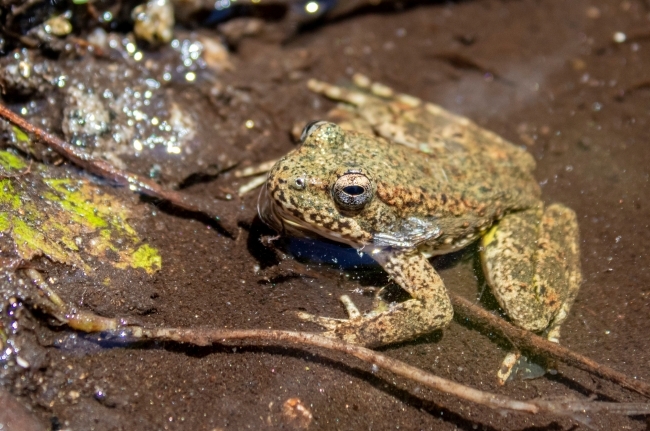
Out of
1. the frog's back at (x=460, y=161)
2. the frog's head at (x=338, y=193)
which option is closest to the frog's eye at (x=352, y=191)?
the frog's head at (x=338, y=193)

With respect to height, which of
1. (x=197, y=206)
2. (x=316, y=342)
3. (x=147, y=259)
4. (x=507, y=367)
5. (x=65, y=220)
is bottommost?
(x=507, y=367)

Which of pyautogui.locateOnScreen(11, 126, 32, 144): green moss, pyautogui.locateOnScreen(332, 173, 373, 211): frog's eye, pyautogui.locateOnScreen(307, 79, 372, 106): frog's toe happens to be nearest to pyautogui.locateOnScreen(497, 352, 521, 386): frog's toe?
pyautogui.locateOnScreen(332, 173, 373, 211): frog's eye

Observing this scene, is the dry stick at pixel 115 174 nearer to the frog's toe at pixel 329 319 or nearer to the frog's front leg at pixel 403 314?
the frog's toe at pixel 329 319

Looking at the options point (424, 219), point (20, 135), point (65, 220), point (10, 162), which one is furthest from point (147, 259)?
point (424, 219)

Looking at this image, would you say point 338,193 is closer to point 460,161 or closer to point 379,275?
point 379,275

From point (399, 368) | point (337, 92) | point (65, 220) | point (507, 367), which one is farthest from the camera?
point (337, 92)

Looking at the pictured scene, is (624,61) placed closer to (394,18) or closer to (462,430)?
(394,18)

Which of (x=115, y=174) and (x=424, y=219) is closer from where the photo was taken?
Result: (x=115, y=174)
